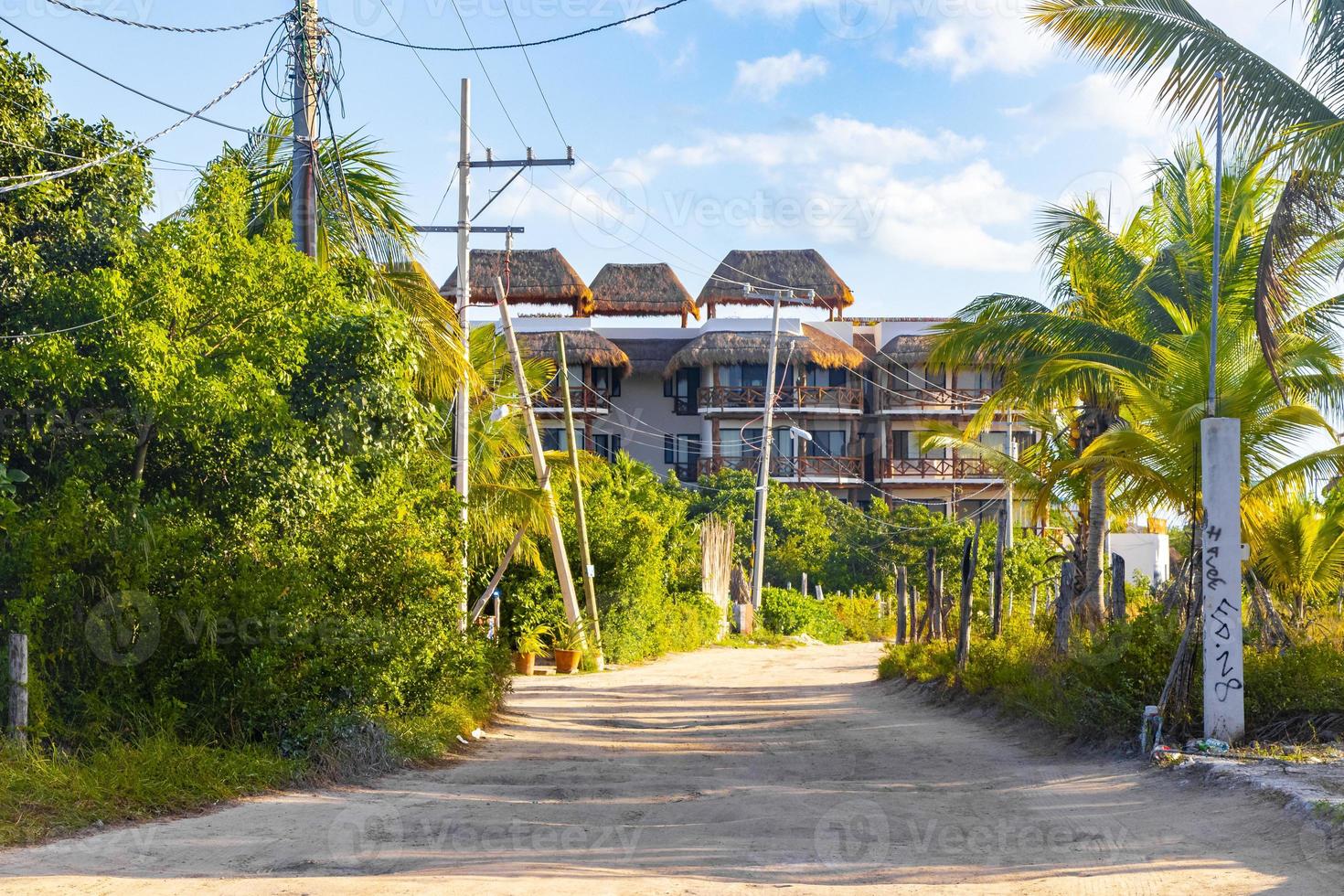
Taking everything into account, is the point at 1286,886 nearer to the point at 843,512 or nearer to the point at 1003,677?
the point at 1003,677

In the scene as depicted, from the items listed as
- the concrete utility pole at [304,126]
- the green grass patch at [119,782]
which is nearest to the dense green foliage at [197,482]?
the green grass patch at [119,782]

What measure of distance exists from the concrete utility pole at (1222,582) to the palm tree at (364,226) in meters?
8.28

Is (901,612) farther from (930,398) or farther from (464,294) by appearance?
(930,398)

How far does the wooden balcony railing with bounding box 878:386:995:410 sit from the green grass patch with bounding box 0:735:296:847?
123ft

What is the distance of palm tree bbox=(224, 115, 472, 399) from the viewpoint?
14508 millimetres

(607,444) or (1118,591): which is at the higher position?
(607,444)

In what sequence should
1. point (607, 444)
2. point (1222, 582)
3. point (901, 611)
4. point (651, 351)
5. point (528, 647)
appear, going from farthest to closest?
point (607, 444), point (651, 351), point (901, 611), point (528, 647), point (1222, 582)

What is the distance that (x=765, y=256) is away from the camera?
4847cm

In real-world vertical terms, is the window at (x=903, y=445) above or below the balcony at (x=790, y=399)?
below

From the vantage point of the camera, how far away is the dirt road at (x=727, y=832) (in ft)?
22.8

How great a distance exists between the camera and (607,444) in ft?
155

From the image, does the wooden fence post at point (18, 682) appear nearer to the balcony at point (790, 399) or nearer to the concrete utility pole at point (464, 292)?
the concrete utility pole at point (464, 292)

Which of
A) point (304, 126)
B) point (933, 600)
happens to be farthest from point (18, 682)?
point (933, 600)

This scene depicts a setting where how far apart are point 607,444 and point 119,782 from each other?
38692mm
